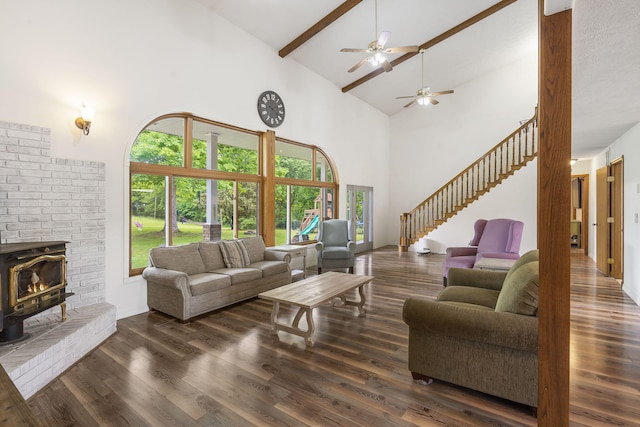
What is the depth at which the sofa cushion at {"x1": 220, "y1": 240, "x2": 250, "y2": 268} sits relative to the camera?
4578mm

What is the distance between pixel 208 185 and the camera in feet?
16.6

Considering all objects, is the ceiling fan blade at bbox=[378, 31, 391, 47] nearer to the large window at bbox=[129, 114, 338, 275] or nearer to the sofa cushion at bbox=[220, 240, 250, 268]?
the large window at bbox=[129, 114, 338, 275]

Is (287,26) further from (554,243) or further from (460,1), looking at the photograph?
(554,243)

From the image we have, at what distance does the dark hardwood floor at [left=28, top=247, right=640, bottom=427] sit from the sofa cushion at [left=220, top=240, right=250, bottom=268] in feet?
3.16

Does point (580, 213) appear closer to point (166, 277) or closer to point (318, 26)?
point (318, 26)

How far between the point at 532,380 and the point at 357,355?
1.34m

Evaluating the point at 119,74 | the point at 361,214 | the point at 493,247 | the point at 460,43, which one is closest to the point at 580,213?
the point at 460,43

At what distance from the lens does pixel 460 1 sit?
5.65 meters

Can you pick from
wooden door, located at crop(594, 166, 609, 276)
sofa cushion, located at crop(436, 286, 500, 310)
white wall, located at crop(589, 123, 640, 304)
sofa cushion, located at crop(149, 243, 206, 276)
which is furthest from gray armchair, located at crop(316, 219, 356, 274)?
wooden door, located at crop(594, 166, 609, 276)

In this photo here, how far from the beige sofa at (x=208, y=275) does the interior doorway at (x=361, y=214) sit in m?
3.88

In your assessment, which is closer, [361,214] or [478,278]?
[478,278]

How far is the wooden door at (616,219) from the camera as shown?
5133 mm

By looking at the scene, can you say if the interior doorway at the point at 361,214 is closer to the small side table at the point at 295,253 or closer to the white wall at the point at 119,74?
the small side table at the point at 295,253

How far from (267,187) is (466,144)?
632 centimetres
